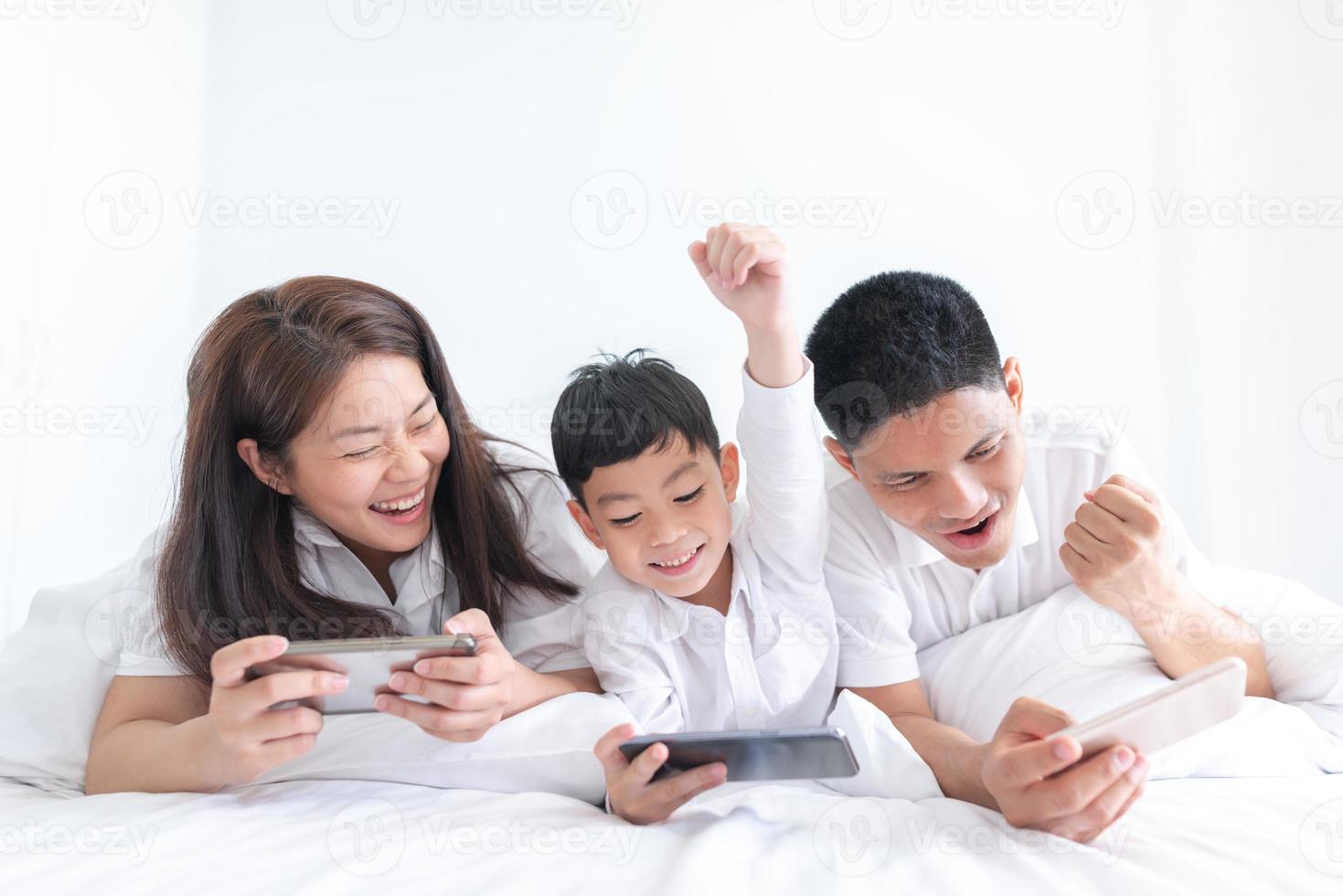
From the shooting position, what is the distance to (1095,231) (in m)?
2.36

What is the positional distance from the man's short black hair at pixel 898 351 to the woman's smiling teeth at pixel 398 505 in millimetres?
606

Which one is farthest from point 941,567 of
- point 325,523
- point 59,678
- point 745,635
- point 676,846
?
point 59,678

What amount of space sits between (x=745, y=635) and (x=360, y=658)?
580 mm

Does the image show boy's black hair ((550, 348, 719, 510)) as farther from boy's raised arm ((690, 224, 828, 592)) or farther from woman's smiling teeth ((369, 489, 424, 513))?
woman's smiling teeth ((369, 489, 424, 513))

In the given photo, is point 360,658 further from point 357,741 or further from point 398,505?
point 398,505

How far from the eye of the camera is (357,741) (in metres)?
1.24

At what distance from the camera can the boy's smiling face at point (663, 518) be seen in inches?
51.8

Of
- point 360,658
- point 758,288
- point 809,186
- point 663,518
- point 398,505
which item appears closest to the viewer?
point 360,658

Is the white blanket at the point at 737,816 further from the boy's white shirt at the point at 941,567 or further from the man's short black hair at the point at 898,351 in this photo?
the man's short black hair at the point at 898,351

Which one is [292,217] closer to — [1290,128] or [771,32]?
[771,32]

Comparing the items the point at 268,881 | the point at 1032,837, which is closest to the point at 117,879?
the point at 268,881

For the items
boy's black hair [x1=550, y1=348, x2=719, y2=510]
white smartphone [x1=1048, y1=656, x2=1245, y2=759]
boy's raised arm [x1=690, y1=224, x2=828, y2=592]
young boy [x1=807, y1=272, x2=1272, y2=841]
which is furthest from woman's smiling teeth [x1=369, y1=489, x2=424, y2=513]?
white smartphone [x1=1048, y1=656, x2=1245, y2=759]

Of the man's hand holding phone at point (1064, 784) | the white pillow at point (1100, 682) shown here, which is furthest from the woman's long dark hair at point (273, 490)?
the man's hand holding phone at point (1064, 784)

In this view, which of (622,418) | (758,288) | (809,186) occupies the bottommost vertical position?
(622,418)
